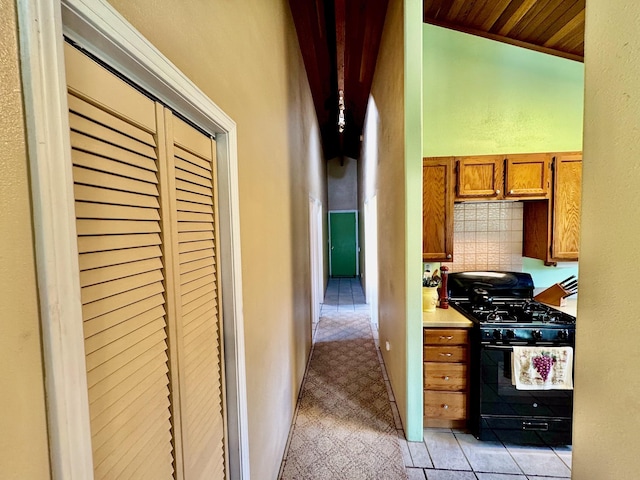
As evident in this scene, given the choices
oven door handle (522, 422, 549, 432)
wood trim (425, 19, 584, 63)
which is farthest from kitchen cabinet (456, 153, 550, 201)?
oven door handle (522, 422, 549, 432)

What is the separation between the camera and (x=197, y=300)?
3.14 feet

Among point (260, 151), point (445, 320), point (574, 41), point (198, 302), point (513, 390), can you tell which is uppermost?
point (574, 41)

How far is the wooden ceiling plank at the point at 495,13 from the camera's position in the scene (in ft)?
7.34

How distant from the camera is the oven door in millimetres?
1995

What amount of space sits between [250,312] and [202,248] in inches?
19.3

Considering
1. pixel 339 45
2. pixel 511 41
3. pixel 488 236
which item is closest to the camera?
pixel 339 45

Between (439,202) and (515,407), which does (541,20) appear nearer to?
(439,202)

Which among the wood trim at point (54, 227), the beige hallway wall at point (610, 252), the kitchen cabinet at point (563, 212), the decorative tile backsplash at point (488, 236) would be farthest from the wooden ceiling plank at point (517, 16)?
the wood trim at point (54, 227)

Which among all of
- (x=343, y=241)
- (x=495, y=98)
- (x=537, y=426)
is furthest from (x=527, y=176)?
(x=343, y=241)

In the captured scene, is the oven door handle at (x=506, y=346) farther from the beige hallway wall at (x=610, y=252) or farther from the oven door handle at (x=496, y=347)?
the beige hallway wall at (x=610, y=252)

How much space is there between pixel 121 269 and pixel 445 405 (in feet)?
7.96

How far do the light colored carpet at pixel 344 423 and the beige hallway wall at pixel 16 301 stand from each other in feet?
6.21

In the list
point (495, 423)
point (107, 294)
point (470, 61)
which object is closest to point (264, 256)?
point (107, 294)

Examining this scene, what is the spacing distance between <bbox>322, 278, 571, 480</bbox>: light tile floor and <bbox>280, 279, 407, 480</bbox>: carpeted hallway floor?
0.41ft
